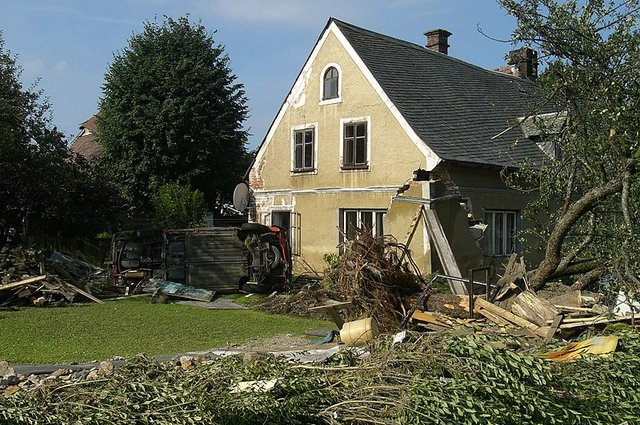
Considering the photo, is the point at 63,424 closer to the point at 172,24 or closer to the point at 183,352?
the point at 183,352

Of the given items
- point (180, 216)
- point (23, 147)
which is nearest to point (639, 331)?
point (180, 216)

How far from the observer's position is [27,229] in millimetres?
23453

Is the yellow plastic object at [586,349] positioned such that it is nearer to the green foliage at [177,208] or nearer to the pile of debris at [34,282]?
the pile of debris at [34,282]

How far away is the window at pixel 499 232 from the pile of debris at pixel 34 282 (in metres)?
10.7

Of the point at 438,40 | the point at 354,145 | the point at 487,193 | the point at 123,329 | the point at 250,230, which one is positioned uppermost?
the point at 438,40

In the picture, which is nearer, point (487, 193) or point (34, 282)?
point (34, 282)

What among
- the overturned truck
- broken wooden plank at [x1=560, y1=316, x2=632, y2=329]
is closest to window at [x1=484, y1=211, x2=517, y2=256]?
the overturned truck

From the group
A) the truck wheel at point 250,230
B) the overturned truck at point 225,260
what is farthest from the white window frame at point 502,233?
the truck wheel at point 250,230

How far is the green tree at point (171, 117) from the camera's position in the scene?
28250mm

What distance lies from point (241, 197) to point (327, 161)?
12.6 ft

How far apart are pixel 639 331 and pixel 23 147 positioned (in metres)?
19.9

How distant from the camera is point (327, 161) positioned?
2023 centimetres

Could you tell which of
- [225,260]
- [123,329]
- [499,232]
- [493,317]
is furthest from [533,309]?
[499,232]

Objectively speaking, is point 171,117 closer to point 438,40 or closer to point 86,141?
point 438,40
